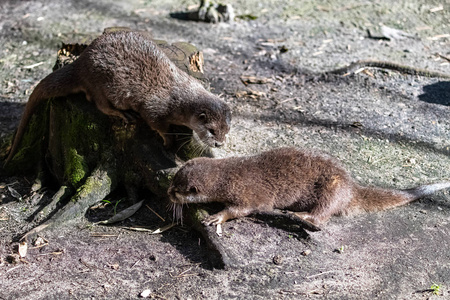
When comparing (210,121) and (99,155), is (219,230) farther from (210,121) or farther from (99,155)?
(99,155)

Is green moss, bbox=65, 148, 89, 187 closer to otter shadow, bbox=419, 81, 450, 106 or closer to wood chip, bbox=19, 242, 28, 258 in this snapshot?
wood chip, bbox=19, 242, 28, 258

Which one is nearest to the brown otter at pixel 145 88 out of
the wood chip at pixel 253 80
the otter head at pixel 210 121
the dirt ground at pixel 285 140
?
the otter head at pixel 210 121

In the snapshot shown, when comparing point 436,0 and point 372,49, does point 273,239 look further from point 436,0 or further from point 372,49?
point 436,0

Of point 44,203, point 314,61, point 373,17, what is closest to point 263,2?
point 373,17

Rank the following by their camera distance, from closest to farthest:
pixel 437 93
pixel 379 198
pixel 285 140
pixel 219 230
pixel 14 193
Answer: pixel 219 230
pixel 379 198
pixel 14 193
pixel 285 140
pixel 437 93

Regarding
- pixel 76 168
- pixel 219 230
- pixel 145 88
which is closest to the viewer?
pixel 219 230

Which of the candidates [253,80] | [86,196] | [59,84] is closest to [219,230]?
[86,196]

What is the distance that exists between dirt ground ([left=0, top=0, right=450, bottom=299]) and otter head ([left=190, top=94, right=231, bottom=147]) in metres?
0.54

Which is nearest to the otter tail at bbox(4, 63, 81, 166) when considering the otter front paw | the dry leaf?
the dry leaf

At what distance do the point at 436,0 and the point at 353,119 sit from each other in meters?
5.28

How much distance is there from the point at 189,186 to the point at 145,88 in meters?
1.12

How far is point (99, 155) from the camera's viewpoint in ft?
15.5

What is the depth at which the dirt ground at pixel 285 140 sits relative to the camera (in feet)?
11.7

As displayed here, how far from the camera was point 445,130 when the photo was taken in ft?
18.7
